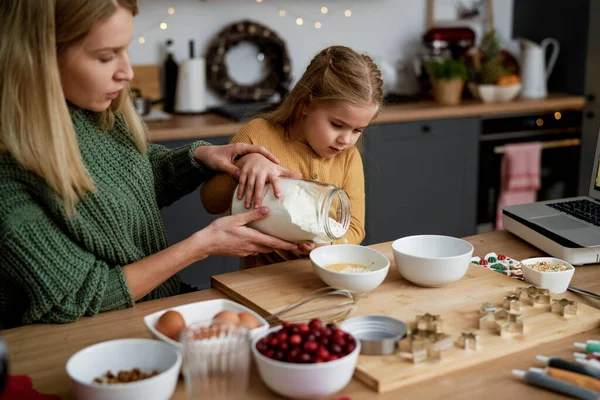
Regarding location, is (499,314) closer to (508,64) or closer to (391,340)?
(391,340)

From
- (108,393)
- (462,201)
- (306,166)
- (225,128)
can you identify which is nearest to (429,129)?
(462,201)

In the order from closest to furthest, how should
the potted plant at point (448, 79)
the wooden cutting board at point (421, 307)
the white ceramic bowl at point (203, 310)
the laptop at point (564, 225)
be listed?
1. the wooden cutting board at point (421, 307)
2. the white ceramic bowl at point (203, 310)
3. the laptop at point (564, 225)
4. the potted plant at point (448, 79)

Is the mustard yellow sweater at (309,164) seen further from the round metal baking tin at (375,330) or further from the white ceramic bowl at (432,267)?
the round metal baking tin at (375,330)

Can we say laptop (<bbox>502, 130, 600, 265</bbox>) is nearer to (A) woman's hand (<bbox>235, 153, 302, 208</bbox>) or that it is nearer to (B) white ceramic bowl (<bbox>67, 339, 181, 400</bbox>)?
(A) woman's hand (<bbox>235, 153, 302, 208</bbox>)

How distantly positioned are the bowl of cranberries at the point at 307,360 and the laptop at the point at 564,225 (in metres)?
0.80

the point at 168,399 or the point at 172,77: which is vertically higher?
the point at 172,77

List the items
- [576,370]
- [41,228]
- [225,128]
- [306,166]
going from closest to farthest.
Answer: [576,370]
[41,228]
[306,166]
[225,128]

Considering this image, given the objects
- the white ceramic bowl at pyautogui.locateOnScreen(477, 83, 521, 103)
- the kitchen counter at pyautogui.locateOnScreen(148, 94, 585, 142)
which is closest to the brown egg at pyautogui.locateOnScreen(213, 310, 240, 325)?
the kitchen counter at pyautogui.locateOnScreen(148, 94, 585, 142)

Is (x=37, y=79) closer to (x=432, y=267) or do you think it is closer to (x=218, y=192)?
(x=218, y=192)

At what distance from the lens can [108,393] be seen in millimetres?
1079

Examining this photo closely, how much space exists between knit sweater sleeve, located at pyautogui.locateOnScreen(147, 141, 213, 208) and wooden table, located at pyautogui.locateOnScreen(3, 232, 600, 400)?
342mm

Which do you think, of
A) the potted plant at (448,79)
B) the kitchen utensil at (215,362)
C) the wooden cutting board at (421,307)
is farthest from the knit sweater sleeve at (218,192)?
the potted plant at (448,79)

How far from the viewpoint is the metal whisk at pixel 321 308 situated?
4.66ft

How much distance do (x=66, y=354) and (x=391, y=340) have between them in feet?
1.87
